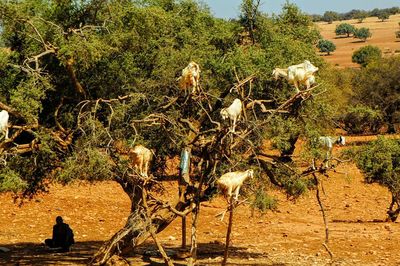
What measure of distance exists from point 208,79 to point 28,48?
133 inches

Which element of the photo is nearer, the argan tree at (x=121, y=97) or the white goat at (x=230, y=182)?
the white goat at (x=230, y=182)

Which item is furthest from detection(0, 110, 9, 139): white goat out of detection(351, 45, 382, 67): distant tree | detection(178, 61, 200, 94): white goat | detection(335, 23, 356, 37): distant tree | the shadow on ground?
detection(335, 23, 356, 37): distant tree

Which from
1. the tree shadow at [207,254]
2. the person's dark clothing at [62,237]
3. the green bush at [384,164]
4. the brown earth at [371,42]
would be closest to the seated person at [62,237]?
the person's dark clothing at [62,237]

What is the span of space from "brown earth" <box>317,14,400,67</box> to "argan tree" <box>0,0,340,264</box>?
208 ft

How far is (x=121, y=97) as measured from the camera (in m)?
11.1

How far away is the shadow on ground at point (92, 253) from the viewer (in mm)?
13984

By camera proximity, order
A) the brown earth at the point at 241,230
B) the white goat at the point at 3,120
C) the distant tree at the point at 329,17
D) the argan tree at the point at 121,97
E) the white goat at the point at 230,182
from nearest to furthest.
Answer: the white goat at the point at 230,182
the white goat at the point at 3,120
the argan tree at the point at 121,97
the brown earth at the point at 241,230
the distant tree at the point at 329,17

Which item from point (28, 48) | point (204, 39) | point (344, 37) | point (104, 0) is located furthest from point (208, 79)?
point (344, 37)

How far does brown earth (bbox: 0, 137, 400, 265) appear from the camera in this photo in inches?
593

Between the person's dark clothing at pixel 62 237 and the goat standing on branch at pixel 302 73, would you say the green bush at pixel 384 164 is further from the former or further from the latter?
the goat standing on branch at pixel 302 73

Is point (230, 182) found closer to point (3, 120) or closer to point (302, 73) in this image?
point (302, 73)

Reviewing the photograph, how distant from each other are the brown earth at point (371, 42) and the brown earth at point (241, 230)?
52970 millimetres

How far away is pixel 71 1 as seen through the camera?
11883 mm

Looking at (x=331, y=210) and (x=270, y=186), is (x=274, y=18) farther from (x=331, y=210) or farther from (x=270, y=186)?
(x=331, y=210)
